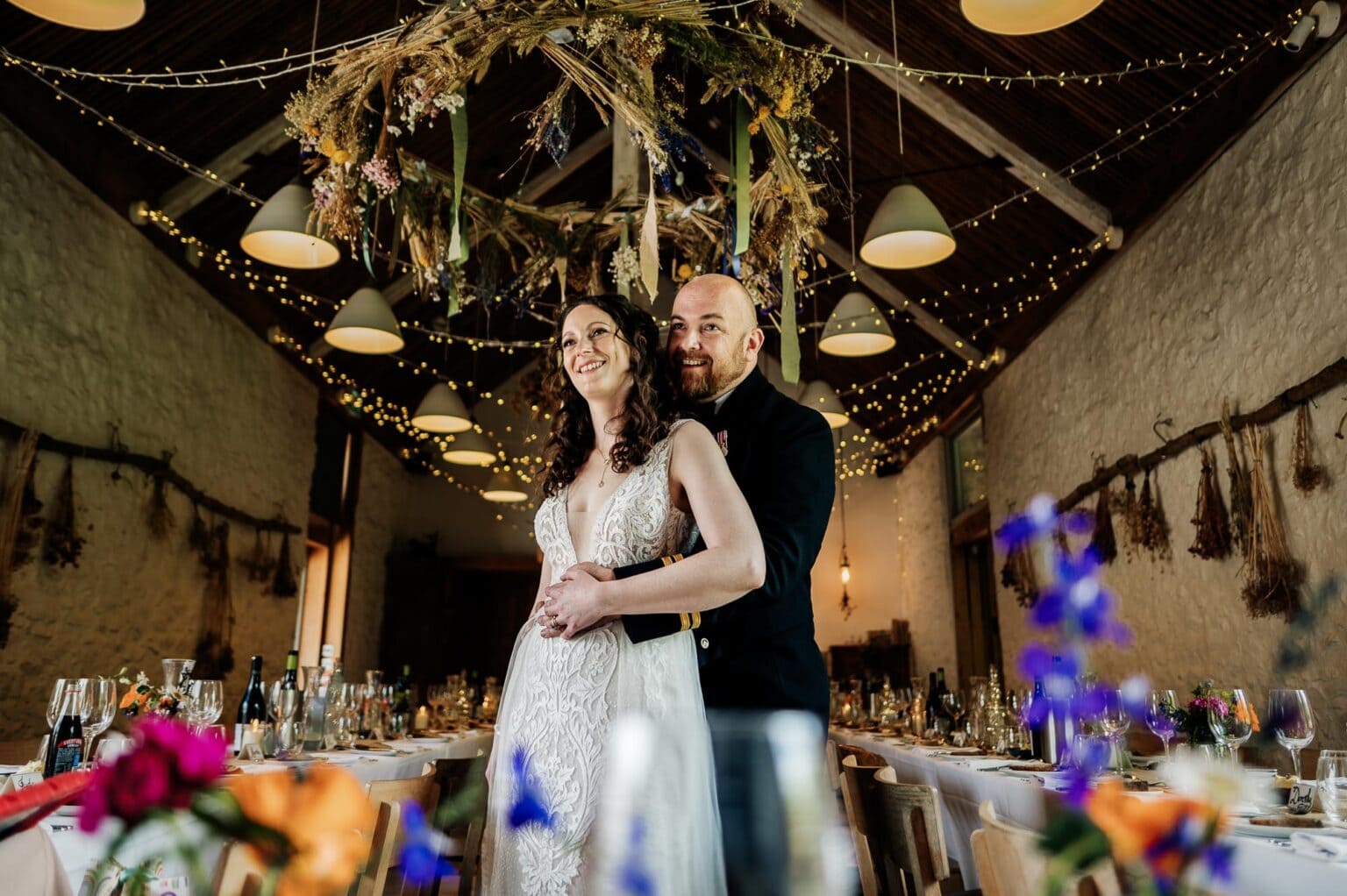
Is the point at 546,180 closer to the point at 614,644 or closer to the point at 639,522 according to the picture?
the point at 639,522

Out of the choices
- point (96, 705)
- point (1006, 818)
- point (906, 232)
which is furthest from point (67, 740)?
point (906, 232)

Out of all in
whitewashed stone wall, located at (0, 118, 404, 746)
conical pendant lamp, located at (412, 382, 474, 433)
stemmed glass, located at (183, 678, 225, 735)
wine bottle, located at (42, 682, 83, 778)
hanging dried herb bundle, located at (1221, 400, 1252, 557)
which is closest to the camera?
wine bottle, located at (42, 682, 83, 778)

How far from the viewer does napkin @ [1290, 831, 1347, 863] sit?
1.54 meters

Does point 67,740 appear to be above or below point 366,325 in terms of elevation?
below

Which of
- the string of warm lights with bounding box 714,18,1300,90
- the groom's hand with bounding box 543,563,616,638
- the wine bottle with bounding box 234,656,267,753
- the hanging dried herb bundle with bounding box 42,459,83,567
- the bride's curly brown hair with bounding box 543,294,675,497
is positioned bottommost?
the wine bottle with bounding box 234,656,267,753

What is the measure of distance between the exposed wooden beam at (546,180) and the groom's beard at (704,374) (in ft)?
23.5

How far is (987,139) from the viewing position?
6281 mm

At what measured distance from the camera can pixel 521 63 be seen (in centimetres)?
733

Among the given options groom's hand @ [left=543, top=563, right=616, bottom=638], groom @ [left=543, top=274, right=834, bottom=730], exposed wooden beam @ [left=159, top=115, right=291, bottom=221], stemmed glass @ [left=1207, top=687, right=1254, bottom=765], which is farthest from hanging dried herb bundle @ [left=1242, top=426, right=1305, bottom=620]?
exposed wooden beam @ [left=159, top=115, right=291, bottom=221]

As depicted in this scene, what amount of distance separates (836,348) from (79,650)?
450cm

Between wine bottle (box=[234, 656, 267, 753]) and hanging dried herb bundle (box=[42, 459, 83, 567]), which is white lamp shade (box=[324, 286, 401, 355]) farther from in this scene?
wine bottle (box=[234, 656, 267, 753])

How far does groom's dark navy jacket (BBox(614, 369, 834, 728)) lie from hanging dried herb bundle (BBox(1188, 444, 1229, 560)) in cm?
368

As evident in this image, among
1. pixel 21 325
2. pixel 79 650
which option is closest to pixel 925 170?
pixel 21 325

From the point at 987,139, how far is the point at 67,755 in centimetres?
580
